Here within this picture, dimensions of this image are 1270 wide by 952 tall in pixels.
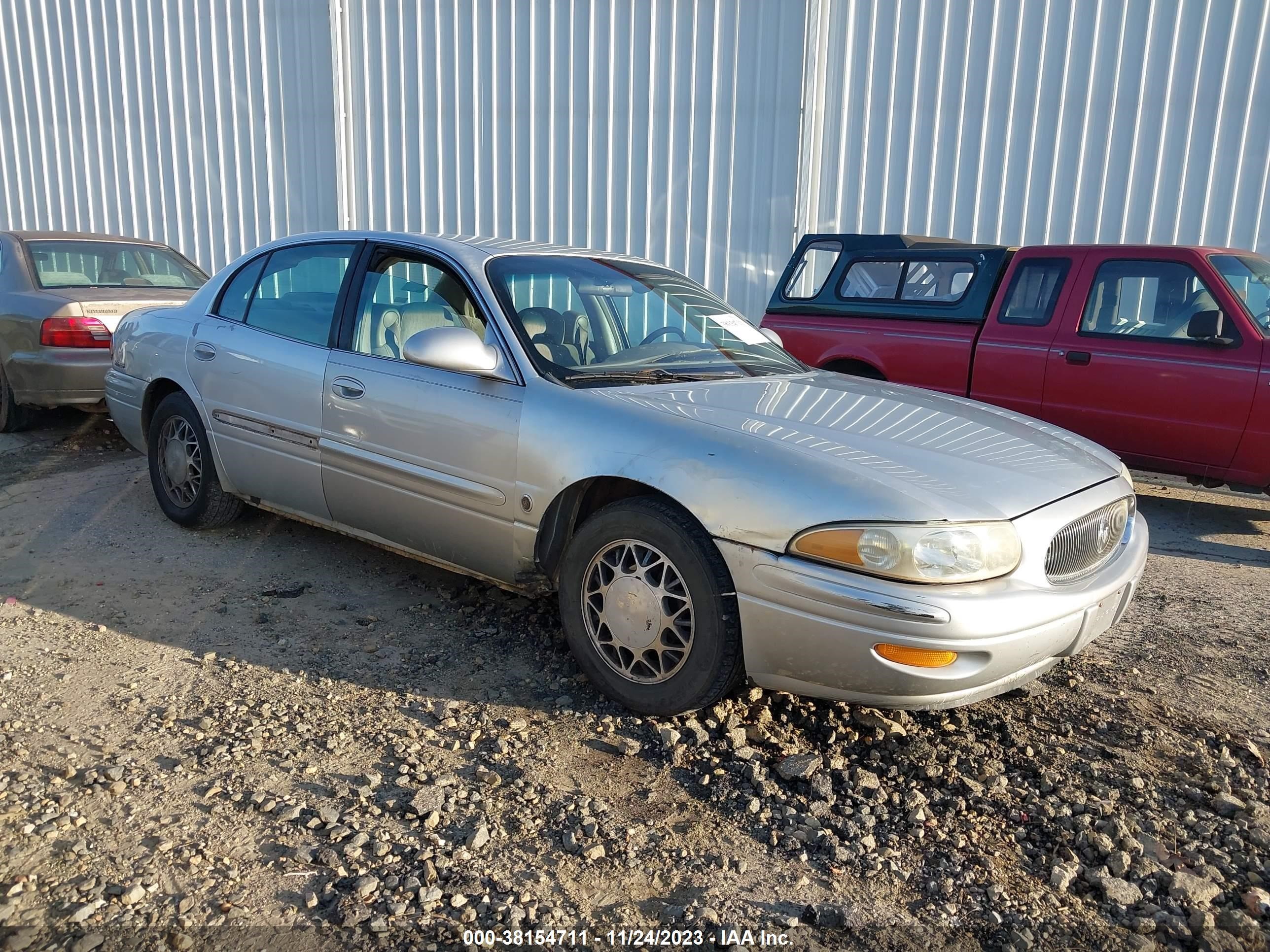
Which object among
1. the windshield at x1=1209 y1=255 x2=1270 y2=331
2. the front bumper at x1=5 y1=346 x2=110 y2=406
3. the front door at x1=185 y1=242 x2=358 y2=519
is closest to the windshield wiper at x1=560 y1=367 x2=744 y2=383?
the front door at x1=185 y1=242 x2=358 y2=519

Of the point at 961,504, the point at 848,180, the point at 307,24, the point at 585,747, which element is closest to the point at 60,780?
the point at 585,747

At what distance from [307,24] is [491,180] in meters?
3.08

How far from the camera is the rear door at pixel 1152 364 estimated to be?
18.1 feet

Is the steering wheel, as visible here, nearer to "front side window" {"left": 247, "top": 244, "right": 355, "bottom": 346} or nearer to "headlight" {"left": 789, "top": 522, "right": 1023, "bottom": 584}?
"front side window" {"left": 247, "top": 244, "right": 355, "bottom": 346}

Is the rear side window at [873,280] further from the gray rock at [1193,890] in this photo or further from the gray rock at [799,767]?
the gray rock at [1193,890]

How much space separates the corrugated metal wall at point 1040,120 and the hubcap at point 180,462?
6553 millimetres

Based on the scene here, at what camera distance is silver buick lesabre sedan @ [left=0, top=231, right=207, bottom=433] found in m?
6.66

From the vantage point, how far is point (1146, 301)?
227 inches

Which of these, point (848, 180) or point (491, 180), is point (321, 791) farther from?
point (491, 180)

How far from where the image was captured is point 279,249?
4.68 meters

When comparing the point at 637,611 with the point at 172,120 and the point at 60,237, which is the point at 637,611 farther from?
the point at 172,120

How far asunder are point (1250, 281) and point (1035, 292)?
46.7 inches

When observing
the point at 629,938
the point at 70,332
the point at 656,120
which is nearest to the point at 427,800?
the point at 629,938

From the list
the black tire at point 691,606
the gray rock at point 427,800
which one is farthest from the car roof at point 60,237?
the gray rock at point 427,800
